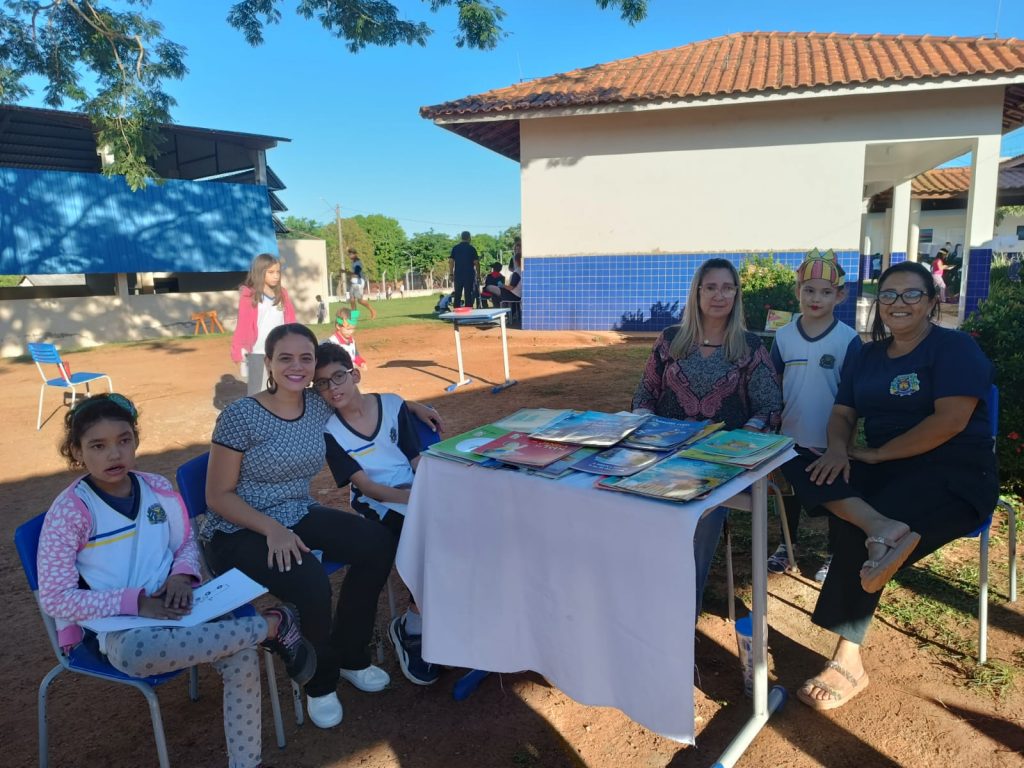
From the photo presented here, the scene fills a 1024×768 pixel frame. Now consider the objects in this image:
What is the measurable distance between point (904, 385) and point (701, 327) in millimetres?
837

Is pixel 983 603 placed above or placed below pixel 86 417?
below

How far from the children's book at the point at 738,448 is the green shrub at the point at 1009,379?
2096 mm

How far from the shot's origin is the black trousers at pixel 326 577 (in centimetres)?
241

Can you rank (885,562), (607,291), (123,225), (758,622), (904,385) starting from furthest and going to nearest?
(123,225) → (607,291) → (904,385) → (885,562) → (758,622)

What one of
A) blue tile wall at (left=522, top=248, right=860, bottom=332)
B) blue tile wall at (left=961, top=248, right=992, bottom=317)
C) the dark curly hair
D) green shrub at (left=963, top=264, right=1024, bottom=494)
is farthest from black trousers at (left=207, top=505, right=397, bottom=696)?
blue tile wall at (left=961, top=248, right=992, bottom=317)

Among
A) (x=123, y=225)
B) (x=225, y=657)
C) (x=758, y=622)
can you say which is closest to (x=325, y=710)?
(x=225, y=657)

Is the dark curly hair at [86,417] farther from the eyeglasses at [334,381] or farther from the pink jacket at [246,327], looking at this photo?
the pink jacket at [246,327]

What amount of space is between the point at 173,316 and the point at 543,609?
17526mm

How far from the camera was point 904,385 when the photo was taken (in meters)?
2.65

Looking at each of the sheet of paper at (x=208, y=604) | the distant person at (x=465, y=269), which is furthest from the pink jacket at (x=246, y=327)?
the distant person at (x=465, y=269)

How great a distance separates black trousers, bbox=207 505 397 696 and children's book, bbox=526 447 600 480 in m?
0.93

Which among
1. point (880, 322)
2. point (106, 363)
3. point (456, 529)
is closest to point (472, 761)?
point (456, 529)

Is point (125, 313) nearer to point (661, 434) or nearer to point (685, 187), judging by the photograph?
point (685, 187)

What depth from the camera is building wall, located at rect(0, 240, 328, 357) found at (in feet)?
47.6
